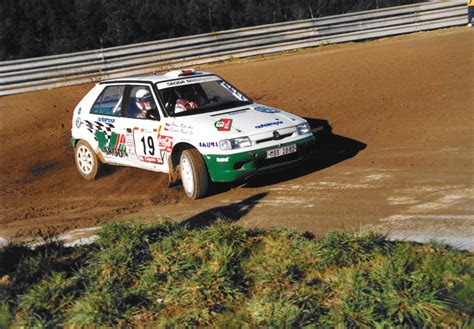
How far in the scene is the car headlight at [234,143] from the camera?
8188 mm

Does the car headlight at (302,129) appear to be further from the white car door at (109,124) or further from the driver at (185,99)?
the white car door at (109,124)

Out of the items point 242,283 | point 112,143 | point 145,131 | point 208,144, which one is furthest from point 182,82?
point 242,283

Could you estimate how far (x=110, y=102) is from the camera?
993 cm

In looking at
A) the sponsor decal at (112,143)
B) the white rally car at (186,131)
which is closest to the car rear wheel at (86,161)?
the white rally car at (186,131)

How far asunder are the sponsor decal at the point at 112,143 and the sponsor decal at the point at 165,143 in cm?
82

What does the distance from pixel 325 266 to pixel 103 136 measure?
5706mm

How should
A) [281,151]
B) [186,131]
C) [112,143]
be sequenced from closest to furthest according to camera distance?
1. [281,151]
2. [186,131]
3. [112,143]

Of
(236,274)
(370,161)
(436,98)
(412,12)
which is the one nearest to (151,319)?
(236,274)

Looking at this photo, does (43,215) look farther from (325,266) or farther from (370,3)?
(370,3)

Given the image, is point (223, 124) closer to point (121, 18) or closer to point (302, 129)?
point (302, 129)

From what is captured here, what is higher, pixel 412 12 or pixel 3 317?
pixel 412 12

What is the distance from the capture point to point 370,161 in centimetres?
935

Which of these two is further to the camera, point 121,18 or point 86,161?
point 121,18

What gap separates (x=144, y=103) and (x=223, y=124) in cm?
149
